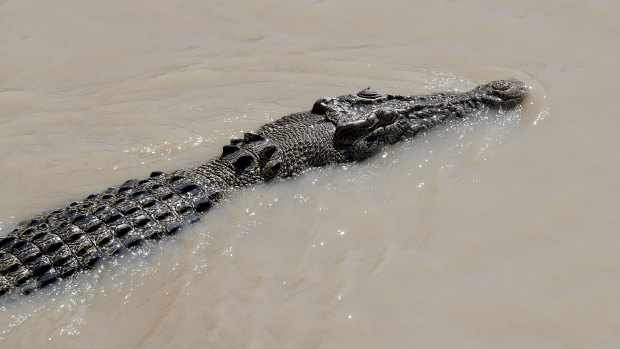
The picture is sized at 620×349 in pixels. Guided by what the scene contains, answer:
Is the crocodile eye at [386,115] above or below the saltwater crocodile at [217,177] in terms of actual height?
above

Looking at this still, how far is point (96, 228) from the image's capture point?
400cm

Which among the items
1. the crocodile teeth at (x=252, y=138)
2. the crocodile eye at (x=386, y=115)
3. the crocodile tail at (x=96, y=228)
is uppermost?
the crocodile eye at (x=386, y=115)

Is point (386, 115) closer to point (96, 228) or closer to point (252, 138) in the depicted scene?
point (252, 138)

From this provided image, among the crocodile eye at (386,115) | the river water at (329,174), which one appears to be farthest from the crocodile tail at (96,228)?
the crocodile eye at (386,115)

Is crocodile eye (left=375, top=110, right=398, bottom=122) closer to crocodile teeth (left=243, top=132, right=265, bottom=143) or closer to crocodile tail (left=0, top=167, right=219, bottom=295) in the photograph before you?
crocodile teeth (left=243, top=132, right=265, bottom=143)

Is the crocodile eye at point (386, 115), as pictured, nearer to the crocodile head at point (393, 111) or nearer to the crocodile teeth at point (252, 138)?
the crocodile head at point (393, 111)

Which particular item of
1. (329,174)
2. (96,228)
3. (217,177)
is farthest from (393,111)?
(96,228)

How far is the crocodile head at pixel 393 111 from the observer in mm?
5141

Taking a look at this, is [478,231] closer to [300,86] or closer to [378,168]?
[378,168]

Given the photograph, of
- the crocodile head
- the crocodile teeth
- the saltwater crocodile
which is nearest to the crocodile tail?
the saltwater crocodile

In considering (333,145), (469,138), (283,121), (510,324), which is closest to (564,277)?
(510,324)

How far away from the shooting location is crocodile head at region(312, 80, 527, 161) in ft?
16.9

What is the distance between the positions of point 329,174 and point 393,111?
2.90 feet

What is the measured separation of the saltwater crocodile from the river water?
127 mm
